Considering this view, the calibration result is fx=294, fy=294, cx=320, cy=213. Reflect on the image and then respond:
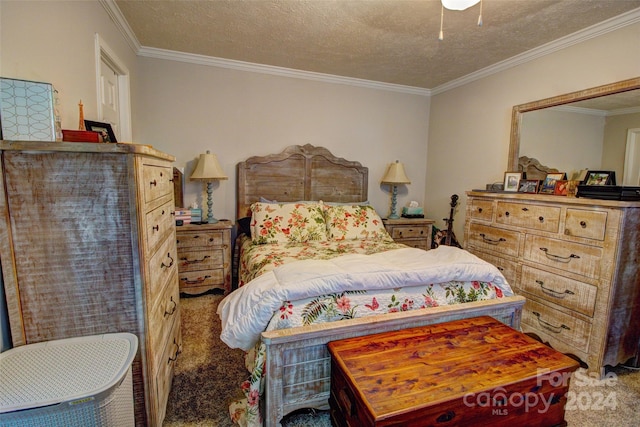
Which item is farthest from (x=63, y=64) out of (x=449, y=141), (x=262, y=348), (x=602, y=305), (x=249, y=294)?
(x=449, y=141)

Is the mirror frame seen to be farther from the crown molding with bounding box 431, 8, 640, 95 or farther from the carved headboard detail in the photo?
the crown molding with bounding box 431, 8, 640, 95

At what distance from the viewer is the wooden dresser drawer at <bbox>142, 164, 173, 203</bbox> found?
1.23m

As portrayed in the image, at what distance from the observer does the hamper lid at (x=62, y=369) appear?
0.84 m

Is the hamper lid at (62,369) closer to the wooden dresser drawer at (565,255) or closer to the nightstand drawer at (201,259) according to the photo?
the nightstand drawer at (201,259)

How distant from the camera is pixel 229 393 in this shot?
5.56ft

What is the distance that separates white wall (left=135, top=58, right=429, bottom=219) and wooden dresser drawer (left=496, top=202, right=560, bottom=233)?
1616 millimetres

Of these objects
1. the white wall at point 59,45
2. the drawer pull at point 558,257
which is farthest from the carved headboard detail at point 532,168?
the white wall at point 59,45

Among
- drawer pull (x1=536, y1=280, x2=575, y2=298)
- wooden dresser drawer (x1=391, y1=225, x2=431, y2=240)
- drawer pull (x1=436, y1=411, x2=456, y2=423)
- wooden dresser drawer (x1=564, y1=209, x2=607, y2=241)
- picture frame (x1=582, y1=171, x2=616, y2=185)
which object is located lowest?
drawer pull (x1=436, y1=411, x2=456, y2=423)

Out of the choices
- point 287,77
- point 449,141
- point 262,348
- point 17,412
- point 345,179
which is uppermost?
point 287,77

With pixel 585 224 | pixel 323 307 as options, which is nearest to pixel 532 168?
pixel 585 224

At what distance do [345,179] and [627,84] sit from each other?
98.6 inches

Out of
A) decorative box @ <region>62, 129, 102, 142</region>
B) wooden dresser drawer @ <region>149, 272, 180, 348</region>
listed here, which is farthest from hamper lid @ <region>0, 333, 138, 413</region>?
decorative box @ <region>62, 129, 102, 142</region>

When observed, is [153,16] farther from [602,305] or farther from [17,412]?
[602,305]

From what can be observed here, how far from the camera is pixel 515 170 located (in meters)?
2.87
